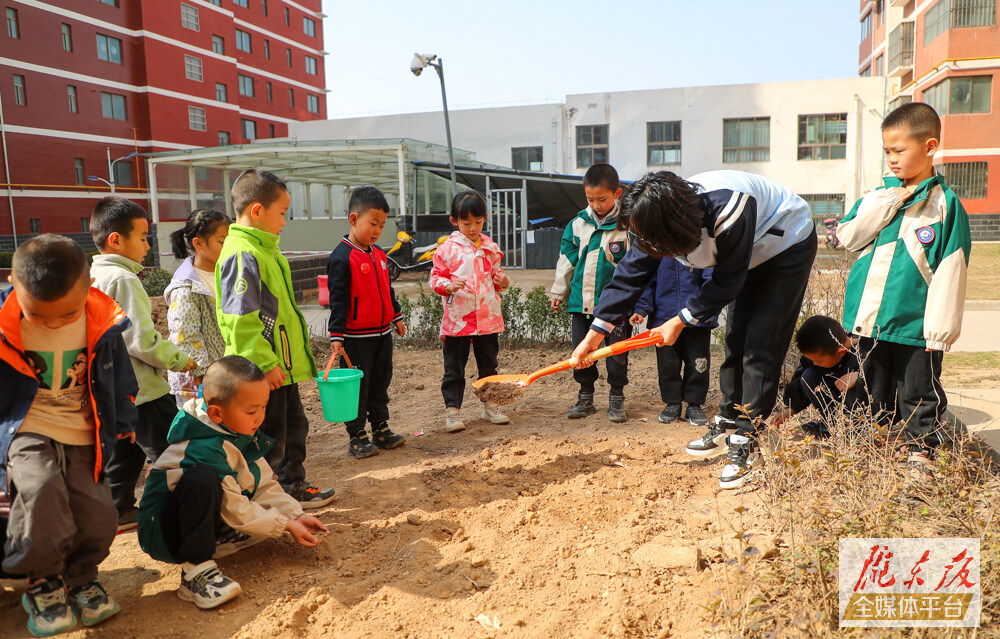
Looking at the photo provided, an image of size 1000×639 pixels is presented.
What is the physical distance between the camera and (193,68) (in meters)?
31.2

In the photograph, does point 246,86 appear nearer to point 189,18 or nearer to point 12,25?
point 189,18

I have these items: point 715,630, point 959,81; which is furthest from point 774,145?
point 715,630

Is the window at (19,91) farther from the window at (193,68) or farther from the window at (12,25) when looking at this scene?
the window at (193,68)

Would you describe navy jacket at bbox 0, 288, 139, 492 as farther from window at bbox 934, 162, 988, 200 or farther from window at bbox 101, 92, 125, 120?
window at bbox 101, 92, 125, 120

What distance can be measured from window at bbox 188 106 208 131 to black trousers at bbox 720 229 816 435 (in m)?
33.3

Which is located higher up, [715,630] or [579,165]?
[579,165]

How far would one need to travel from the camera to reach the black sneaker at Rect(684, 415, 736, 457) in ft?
10.8

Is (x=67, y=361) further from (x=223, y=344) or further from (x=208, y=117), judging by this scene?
(x=208, y=117)

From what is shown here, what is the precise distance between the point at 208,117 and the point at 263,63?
6693 mm

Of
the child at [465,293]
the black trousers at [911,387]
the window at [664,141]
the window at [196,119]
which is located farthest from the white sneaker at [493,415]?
the window at [196,119]

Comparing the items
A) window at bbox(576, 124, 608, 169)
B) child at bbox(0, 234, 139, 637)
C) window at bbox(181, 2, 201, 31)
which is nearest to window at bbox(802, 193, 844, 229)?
window at bbox(576, 124, 608, 169)

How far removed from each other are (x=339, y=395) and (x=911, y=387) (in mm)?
2526

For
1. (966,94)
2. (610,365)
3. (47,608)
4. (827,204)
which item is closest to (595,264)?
(610,365)

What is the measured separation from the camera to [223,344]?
3.20 metres
